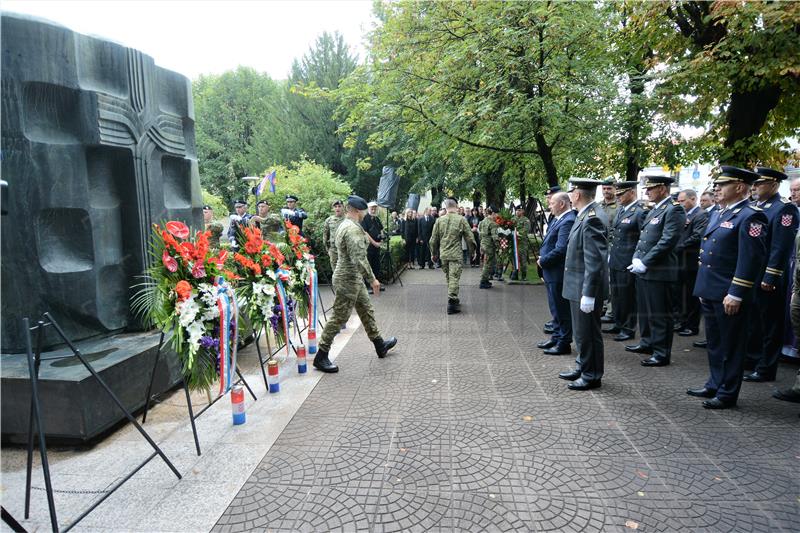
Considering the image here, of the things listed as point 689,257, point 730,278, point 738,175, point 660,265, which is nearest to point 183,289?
point 730,278

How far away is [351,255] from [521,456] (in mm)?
3041

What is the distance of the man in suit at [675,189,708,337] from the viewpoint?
7.00m

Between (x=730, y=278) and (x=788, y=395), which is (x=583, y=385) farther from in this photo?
(x=788, y=395)

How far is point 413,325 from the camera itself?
7.95 m

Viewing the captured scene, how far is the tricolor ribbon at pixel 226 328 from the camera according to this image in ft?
12.9

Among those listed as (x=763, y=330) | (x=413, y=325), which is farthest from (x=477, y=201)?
(x=763, y=330)

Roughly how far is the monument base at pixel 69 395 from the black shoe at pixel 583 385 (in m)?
4.37

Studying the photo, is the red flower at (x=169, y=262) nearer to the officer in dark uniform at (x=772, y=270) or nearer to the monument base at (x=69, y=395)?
the monument base at (x=69, y=395)

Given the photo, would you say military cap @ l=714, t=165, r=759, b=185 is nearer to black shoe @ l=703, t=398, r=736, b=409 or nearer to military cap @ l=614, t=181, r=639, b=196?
black shoe @ l=703, t=398, r=736, b=409

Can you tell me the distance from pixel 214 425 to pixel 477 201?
2506 cm

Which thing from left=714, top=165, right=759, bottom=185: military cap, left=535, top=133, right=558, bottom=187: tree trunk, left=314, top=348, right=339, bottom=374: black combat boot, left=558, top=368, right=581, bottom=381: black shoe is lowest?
left=558, top=368, right=581, bottom=381: black shoe

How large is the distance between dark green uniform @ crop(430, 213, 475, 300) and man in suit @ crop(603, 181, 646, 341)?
2811 mm

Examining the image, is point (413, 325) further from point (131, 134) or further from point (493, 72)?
point (493, 72)

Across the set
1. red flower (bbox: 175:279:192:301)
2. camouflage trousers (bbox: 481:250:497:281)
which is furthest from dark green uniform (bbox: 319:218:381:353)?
camouflage trousers (bbox: 481:250:497:281)
